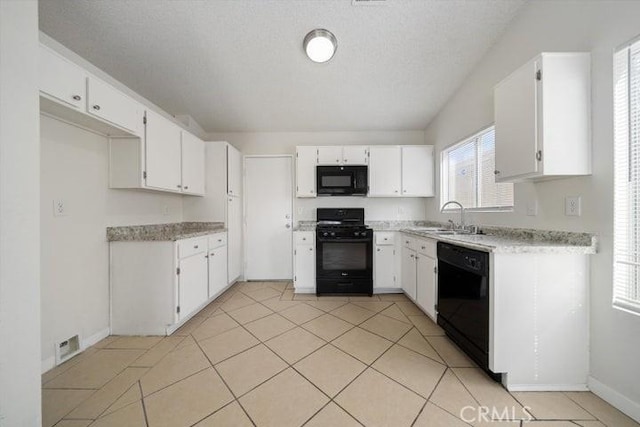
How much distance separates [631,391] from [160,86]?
4.48m

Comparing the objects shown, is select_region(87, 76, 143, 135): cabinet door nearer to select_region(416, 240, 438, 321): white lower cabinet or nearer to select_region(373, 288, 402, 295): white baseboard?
select_region(416, 240, 438, 321): white lower cabinet

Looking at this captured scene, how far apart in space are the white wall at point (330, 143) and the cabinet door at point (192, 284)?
5.22 feet

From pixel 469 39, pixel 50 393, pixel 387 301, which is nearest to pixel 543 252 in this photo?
pixel 387 301

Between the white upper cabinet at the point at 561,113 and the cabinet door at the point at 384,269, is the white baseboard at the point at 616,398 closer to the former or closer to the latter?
the white upper cabinet at the point at 561,113

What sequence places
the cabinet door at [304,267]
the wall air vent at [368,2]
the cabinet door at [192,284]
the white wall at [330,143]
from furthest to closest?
the white wall at [330,143], the cabinet door at [304,267], the cabinet door at [192,284], the wall air vent at [368,2]

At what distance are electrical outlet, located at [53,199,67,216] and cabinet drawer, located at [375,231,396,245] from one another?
3.06 m

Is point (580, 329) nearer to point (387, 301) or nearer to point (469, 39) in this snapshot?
point (387, 301)

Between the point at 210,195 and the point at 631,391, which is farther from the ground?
the point at 210,195

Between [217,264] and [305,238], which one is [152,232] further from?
[305,238]

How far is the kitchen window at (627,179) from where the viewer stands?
3.92 feet

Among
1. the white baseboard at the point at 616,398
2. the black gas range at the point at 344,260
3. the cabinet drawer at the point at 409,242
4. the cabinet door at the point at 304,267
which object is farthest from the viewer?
the cabinet door at the point at 304,267

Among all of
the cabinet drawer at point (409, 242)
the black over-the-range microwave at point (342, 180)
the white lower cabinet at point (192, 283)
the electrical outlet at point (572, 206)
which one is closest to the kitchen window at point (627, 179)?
the electrical outlet at point (572, 206)

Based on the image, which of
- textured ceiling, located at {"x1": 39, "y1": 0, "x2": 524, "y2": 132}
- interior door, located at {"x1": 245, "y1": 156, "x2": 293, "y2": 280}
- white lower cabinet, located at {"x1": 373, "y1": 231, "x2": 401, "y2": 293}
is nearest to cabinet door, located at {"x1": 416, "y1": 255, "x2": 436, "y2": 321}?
white lower cabinet, located at {"x1": 373, "y1": 231, "x2": 401, "y2": 293}

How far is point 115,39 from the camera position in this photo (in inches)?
76.7
